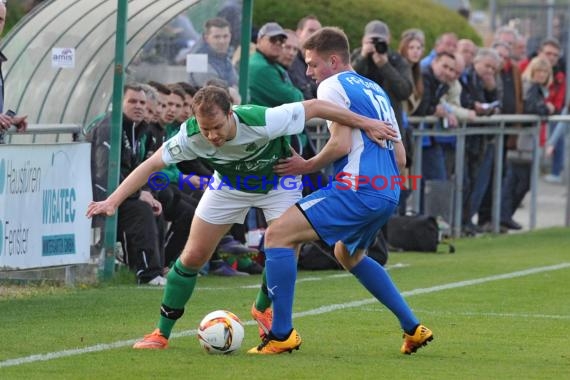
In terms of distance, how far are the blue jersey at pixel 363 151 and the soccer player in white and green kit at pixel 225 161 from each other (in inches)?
4.4

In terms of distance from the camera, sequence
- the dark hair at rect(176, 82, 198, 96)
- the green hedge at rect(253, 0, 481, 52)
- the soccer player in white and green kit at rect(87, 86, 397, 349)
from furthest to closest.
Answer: the green hedge at rect(253, 0, 481, 52) < the dark hair at rect(176, 82, 198, 96) < the soccer player in white and green kit at rect(87, 86, 397, 349)

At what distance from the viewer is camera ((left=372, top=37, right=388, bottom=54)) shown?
14.9m

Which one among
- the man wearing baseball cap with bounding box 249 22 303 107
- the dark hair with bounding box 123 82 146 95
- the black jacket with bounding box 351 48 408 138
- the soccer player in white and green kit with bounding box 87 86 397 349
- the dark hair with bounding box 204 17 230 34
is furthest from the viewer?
the black jacket with bounding box 351 48 408 138

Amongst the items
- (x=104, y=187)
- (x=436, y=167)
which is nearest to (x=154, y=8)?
(x=104, y=187)

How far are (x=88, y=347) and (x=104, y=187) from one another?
158 inches

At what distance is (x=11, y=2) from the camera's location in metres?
Result: 29.5

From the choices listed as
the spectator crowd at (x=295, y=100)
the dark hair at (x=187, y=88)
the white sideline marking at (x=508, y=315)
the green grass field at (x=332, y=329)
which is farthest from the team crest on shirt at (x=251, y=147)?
the dark hair at (x=187, y=88)

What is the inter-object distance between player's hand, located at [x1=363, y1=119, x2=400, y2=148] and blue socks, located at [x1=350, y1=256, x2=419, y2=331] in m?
0.74

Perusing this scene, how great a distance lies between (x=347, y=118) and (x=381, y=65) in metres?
6.63

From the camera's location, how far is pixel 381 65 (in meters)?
15.0

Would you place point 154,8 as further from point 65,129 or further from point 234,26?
point 65,129

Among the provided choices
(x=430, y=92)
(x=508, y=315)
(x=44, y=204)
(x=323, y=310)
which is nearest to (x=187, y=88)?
(x=44, y=204)

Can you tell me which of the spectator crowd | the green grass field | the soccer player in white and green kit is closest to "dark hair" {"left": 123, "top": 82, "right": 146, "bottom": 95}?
the spectator crowd

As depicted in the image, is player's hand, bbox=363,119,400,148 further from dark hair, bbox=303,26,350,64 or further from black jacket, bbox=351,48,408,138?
black jacket, bbox=351,48,408,138
